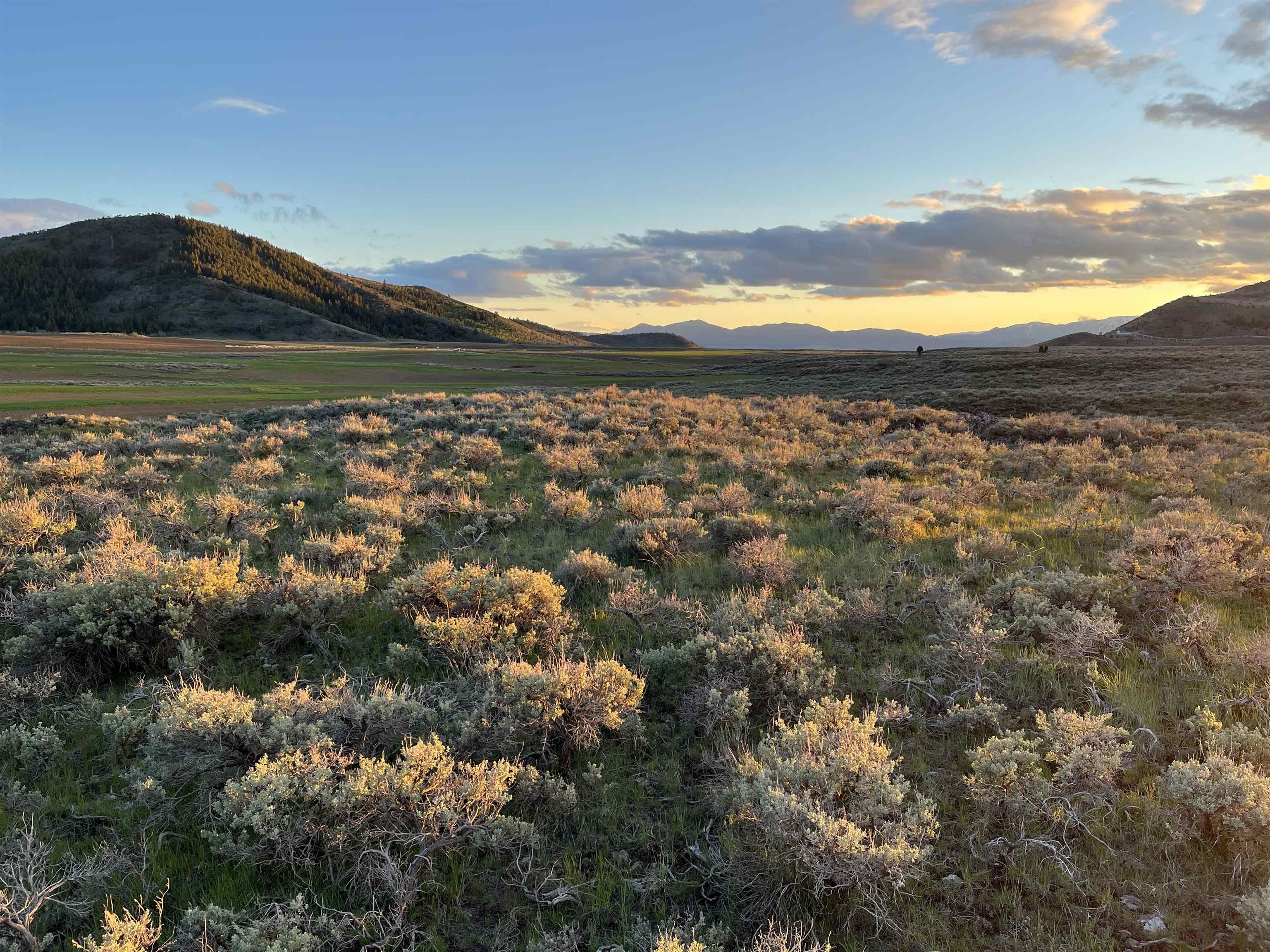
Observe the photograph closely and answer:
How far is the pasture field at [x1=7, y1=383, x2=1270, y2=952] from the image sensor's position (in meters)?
3.23

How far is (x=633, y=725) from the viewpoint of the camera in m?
4.73

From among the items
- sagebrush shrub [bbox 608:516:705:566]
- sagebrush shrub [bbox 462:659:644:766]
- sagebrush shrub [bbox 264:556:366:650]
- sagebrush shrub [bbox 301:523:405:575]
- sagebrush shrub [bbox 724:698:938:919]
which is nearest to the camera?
sagebrush shrub [bbox 724:698:938:919]

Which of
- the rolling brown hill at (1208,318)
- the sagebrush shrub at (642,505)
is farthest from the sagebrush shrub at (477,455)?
the rolling brown hill at (1208,318)

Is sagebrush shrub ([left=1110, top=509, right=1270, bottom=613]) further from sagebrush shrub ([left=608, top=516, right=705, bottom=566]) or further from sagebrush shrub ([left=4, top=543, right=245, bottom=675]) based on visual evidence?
sagebrush shrub ([left=4, top=543, right=245, bottom=675])

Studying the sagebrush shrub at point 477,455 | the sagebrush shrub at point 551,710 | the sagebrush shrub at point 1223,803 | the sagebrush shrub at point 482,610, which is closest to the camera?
the sagebrush shrub at point 1223,803

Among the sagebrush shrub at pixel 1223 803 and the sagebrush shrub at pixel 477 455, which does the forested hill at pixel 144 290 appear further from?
the sagebrush shrub at pixel 1223 803

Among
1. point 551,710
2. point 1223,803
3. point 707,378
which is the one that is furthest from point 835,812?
point 707,378

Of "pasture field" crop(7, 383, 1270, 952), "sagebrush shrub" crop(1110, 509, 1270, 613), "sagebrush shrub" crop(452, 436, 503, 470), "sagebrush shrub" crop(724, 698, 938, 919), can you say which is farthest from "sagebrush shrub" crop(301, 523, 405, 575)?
"sagebrush shrub" crop(1110, 509, 1270, 613)

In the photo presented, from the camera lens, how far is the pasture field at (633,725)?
323 cm

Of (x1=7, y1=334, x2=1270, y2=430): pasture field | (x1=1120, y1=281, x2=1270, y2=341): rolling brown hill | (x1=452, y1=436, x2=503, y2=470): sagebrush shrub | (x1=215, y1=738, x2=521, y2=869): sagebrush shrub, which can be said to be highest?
(x1=1120, y1=281, x2=1270, y2=341): rolling brown hill

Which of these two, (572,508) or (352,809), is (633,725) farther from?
(572,508)

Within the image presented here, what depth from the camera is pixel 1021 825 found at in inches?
145

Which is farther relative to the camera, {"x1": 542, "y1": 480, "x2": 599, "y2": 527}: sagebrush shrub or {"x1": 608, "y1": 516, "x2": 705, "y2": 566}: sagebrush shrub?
{"x1": 542, "y1": 480, "x2": 599, "y2": 527}: sagebrush shrub

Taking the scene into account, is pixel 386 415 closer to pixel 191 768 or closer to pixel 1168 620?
pixel 191 768
